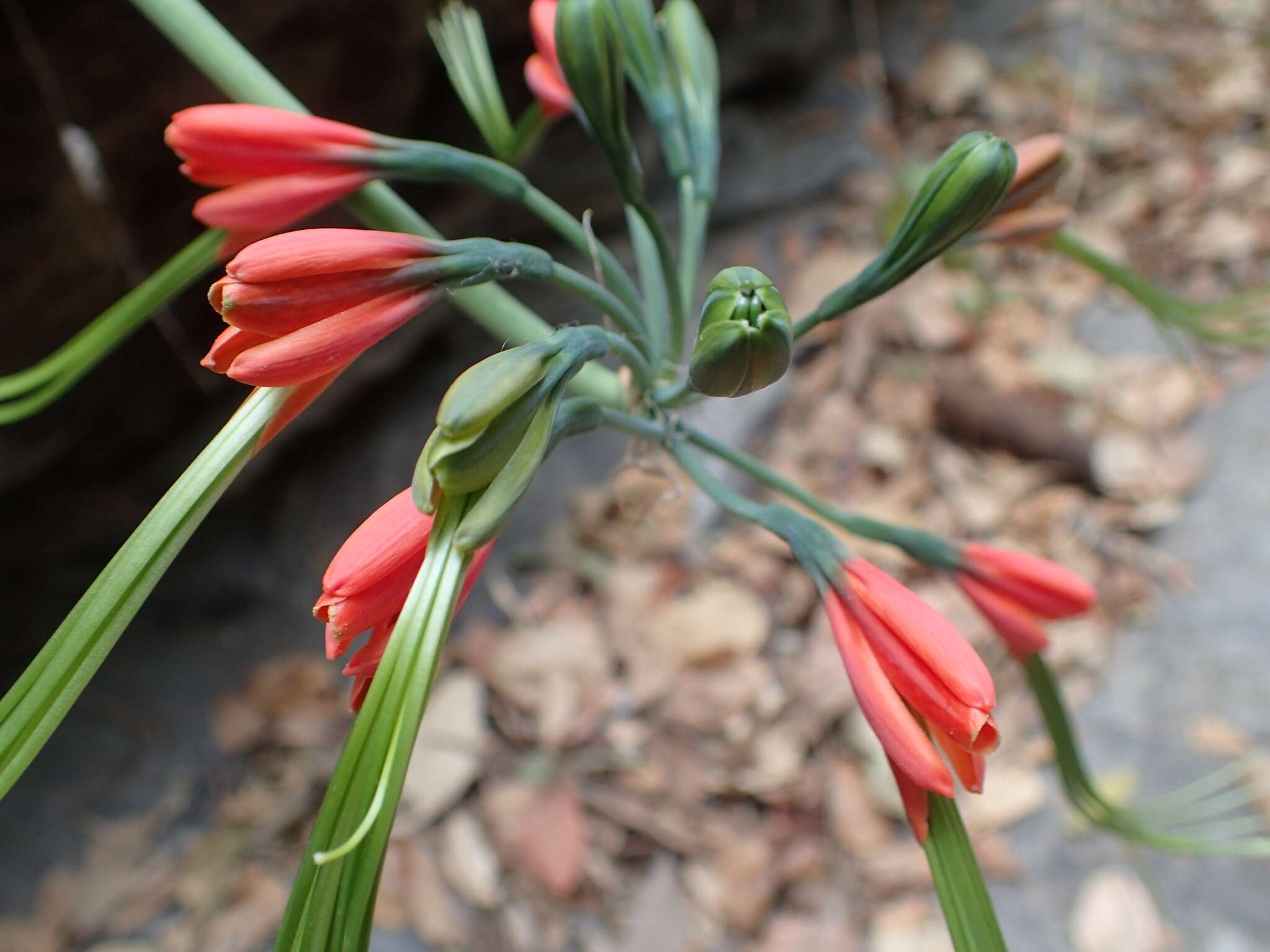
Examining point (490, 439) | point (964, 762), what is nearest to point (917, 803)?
point (964, 762)

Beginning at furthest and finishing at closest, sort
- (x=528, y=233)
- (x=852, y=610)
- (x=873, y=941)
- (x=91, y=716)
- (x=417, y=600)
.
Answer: (x=528, y=233)
(x=91, y=716)
(x=873, y=941)
(x=852, y=610)
(x=417, y=600)

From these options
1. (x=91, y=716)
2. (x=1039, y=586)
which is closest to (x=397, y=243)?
(x=1039, y=586)

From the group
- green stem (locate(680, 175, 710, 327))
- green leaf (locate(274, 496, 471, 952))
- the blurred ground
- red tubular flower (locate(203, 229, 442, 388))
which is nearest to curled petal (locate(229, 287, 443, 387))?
red tubular flower (locate(203, 229, 442, 388))

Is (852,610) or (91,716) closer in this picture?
(852,610)

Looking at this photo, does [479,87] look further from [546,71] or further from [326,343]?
[326,343]

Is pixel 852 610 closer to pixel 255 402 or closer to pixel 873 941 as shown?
pixel 255 402
